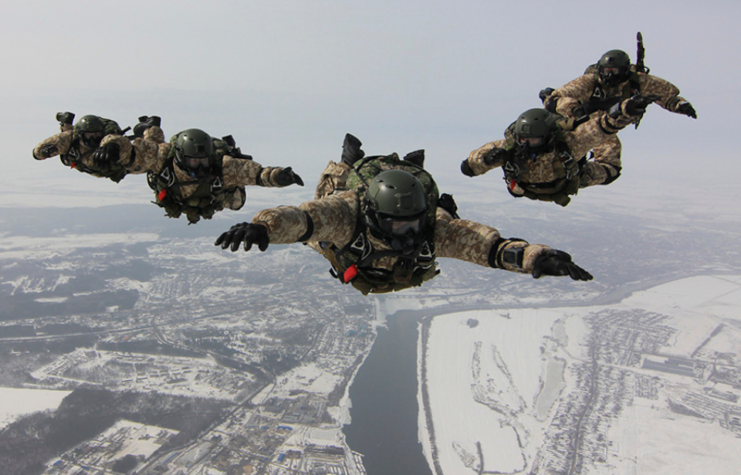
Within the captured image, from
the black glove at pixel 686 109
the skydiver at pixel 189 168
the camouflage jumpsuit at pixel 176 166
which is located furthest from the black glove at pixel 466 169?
the camouflage jumpsuit at pixel 176 166

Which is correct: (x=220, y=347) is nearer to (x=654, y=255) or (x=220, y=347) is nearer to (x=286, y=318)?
(x=286, y=318)

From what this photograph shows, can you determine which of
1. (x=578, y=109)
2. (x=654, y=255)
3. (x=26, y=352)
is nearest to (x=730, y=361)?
(x=654, y=255)

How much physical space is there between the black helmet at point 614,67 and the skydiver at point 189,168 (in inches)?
363

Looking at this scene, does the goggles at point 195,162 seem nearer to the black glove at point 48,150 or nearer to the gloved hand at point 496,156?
the black glove at point 48,150

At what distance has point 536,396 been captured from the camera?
49781 millimetres

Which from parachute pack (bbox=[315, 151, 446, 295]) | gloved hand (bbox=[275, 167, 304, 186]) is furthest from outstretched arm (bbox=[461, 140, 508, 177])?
gloved hand (bbox=[275, 167, 304, 186])

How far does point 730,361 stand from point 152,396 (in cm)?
8480

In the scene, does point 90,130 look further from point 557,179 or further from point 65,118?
point 557,179

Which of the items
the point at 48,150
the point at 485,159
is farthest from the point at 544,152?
the point at 48,150

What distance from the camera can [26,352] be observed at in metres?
61.8

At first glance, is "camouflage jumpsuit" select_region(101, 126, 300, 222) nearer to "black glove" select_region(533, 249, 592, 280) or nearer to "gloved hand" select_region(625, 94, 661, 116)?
"black glove" select_region(533, 249, 592, 280)

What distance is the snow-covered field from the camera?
133 ft

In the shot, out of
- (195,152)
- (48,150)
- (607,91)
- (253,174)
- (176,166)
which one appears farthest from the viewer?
(48,150)

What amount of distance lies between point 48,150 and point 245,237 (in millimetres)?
13163
